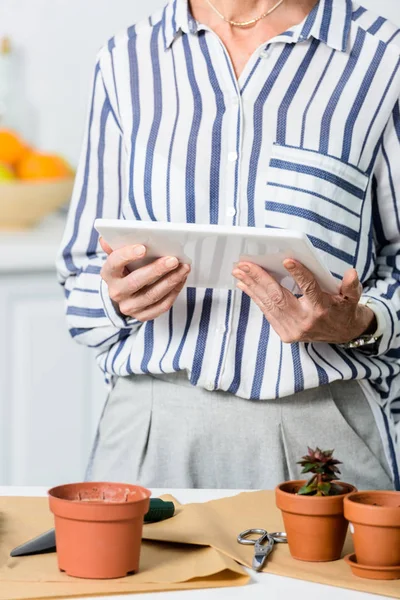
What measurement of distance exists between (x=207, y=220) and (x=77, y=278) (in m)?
0.25

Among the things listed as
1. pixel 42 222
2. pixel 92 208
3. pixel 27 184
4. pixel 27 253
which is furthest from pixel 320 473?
pixel 42 222

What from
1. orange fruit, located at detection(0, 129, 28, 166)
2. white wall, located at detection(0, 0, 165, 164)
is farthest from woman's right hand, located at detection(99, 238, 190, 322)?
white wall, located at detection(0, 0, 165, 164)

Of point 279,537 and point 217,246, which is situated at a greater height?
point 217,246

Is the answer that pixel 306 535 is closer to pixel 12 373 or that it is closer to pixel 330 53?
pixel 330 53

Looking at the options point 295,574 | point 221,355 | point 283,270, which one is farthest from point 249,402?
point 295,574

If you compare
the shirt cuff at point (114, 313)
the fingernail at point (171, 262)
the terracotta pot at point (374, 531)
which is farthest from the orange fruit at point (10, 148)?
the terracotta pot at point (374, 531)

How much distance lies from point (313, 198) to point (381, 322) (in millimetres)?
197

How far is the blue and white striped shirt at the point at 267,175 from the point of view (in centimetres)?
131

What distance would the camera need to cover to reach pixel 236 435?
4.27ft

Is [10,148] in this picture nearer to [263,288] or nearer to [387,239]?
[387,239]

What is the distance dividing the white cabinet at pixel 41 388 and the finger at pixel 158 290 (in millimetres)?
1372

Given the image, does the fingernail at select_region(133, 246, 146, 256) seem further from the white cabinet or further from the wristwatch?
the white cabinet

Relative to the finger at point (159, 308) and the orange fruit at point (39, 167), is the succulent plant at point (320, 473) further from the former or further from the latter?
the orange fruit at point (39, 167)

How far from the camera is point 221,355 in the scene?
1.29 m
